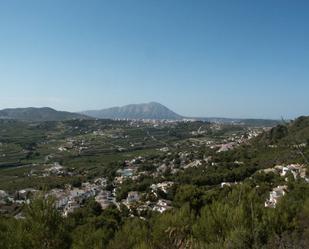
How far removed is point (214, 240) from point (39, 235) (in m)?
6.53

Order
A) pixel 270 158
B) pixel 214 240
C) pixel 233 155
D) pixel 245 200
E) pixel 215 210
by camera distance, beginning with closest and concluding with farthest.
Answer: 1. pixel 214 240
2. pixel 215 210
3. pixel 245 200
4. pixel 270 158
5. pixel 233 155

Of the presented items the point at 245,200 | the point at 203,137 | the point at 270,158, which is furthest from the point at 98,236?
the point at 203,137

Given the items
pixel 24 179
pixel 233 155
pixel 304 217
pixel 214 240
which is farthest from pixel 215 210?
pixel 24 179

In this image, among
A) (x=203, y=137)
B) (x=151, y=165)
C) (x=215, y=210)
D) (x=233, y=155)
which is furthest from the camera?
(x=203, y=137)

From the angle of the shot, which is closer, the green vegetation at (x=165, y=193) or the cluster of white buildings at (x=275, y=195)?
the green vegetation at (x=165, y=193)

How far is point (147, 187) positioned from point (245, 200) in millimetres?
31657

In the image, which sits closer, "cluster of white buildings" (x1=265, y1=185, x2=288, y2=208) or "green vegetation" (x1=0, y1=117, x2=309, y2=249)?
"green vegetation" (x1=0, y1=117, x2=309, y2=249)

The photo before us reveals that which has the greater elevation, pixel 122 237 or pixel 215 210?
pixel 215 210

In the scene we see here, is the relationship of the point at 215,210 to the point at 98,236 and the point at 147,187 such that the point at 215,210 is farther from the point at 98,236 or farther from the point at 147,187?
the point at 147,187

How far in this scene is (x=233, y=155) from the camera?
6444 cm

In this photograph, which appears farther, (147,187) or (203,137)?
(203,137)

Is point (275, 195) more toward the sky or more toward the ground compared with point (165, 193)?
more toward the sky

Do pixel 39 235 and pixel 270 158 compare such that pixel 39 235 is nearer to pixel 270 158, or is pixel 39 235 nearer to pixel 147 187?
pixel 147 187

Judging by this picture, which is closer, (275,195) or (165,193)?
(275,195)
